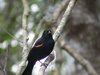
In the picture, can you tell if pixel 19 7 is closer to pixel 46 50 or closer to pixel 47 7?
pixel 47 7

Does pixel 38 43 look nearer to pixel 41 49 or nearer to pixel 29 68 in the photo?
pixel 41 49

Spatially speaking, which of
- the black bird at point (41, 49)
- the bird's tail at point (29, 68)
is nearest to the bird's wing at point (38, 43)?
the black bird at point (41, 49)

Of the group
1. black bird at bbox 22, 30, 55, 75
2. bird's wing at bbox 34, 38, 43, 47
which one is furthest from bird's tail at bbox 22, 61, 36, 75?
bird's wing at bbox 34, 38, 43, 47

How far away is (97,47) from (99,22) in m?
0.35

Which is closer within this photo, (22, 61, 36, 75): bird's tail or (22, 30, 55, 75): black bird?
(22, 61, 36, 75): bird's tail

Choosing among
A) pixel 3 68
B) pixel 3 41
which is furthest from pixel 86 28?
pixel 3 68

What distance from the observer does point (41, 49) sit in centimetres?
369

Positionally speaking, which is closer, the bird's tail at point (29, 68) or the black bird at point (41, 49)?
the bird's tail at point (29, 68)

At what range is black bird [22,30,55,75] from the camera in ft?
11.8

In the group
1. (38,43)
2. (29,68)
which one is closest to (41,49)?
(38,43)

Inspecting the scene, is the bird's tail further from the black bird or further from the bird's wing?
the bird's wing

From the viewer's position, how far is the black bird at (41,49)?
361 centimetres

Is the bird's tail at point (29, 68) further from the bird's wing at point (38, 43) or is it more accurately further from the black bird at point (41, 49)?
the bird's wing at point (38, 43)

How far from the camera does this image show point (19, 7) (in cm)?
577
